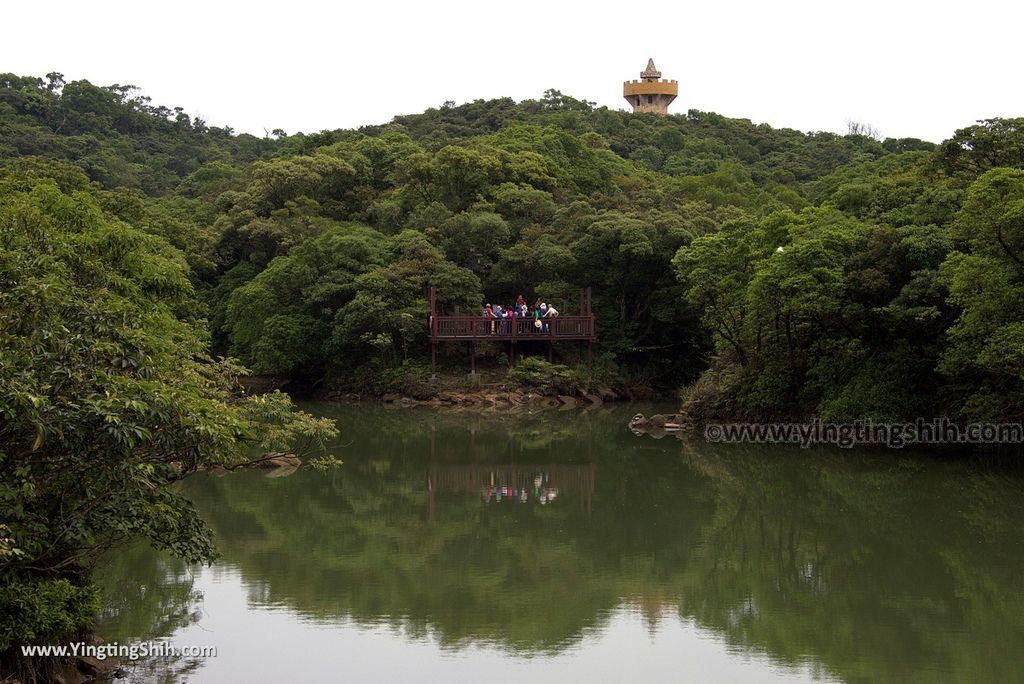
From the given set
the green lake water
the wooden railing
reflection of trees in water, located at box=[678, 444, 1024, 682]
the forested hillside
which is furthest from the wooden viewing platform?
reflection of trees in water, located at box=[678, 444, 1024, 682]

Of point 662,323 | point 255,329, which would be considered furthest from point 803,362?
point 255,329

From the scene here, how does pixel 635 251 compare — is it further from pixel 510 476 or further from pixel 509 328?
pixel 510 476

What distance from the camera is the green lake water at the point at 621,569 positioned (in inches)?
409

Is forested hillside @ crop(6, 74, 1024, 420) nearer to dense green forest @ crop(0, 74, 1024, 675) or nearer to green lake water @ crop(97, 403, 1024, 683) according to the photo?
dense green forest @ crop(0, 74, 1024, 675)

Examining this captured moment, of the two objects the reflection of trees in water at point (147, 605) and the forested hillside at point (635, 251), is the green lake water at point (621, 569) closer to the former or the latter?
the reflection of trees in water at point (147, 605)

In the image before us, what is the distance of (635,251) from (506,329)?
4036 millimetres

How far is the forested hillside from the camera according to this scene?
21203 mm

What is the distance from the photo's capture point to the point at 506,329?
32656 mm

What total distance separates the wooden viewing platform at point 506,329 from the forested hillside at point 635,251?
0.62 m

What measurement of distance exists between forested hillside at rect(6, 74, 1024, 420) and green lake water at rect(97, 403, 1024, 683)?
237 centimetres

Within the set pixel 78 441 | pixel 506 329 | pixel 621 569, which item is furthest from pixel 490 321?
pixel 78 441

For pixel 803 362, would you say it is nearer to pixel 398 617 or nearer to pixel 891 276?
pixel 891 276

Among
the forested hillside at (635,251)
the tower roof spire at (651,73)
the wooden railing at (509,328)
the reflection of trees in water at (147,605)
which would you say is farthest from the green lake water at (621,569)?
the tower roof spire at (651,73)

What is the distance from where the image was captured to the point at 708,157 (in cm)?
5509
